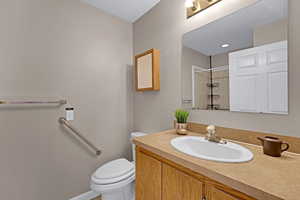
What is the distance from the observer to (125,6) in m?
1.66

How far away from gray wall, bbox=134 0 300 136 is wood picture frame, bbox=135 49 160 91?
72mm

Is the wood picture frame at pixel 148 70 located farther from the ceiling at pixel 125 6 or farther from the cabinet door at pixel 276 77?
the cabinet door at pixel 276 77

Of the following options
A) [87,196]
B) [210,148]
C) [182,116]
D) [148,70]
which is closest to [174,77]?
[148,70]

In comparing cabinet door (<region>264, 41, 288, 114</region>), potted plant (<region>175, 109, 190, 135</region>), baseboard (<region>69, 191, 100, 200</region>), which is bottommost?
baseboard (<region>69, 191, 100, 200</region>)

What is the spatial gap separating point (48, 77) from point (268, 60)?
6.06ft

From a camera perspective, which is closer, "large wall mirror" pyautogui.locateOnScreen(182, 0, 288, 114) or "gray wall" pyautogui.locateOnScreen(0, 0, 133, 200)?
"large wall mirror" pyautogui.locateOnScreen(182, 0, 288, 114)

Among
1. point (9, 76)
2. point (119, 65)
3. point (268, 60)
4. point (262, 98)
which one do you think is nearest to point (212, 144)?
point (262, 98)

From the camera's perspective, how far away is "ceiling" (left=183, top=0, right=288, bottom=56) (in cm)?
88

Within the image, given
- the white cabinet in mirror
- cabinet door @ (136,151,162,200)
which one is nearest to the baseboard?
cabinet door @ (136,151,162,200)

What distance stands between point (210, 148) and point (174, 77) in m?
0.79

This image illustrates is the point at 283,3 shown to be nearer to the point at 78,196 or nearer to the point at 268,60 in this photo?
the point at 268,60

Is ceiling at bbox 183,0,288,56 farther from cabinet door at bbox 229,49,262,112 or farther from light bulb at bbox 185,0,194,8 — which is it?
light bulb at bbox 185,0,194,8

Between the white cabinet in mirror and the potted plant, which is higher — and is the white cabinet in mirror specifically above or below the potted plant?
above

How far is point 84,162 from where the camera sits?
1.56 meters
